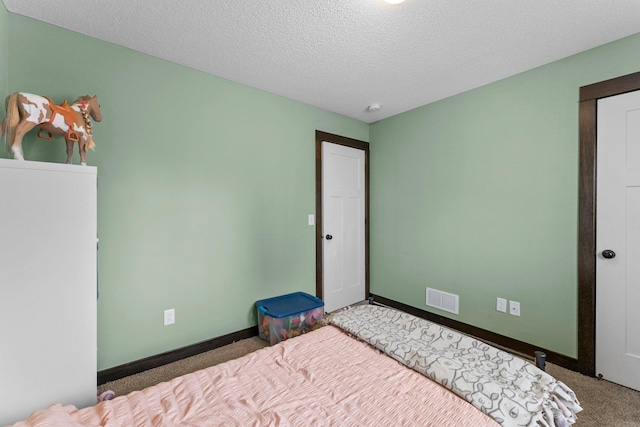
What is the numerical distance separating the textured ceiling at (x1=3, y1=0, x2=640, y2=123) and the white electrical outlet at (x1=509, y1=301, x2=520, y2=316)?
6.51 ft

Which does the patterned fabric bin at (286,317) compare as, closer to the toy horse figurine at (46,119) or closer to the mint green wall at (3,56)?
the toy horse figurine at (46,119)

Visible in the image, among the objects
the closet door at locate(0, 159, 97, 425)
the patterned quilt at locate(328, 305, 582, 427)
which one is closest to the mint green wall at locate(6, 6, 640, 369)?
the closet door at locate(0, 159, 97, 425)

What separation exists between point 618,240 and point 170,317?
11.0 ft

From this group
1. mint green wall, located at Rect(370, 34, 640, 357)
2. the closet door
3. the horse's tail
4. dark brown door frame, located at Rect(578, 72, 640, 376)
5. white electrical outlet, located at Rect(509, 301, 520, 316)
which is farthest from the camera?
white electrical outlet, located at Rect(509, 301, 520, 316)

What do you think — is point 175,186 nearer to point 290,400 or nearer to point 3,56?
point 3,56

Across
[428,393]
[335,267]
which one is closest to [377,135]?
[335,267]

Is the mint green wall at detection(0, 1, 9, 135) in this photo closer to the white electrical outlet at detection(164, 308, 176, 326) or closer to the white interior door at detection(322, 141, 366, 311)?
the white electrical outlet at detection(164, 308, 176, 326)

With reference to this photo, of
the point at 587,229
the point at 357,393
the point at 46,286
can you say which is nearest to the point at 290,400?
the point at 357,393

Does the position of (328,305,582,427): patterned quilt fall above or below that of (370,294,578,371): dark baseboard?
above

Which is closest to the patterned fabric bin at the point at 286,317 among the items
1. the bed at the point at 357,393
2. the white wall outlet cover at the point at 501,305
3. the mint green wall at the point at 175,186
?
the mint green wall at the point at 175,186

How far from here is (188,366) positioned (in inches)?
85.7

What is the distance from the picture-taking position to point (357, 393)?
3.97 feet

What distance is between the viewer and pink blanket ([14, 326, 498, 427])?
1.04 meters

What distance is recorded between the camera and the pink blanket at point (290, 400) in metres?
1.04
